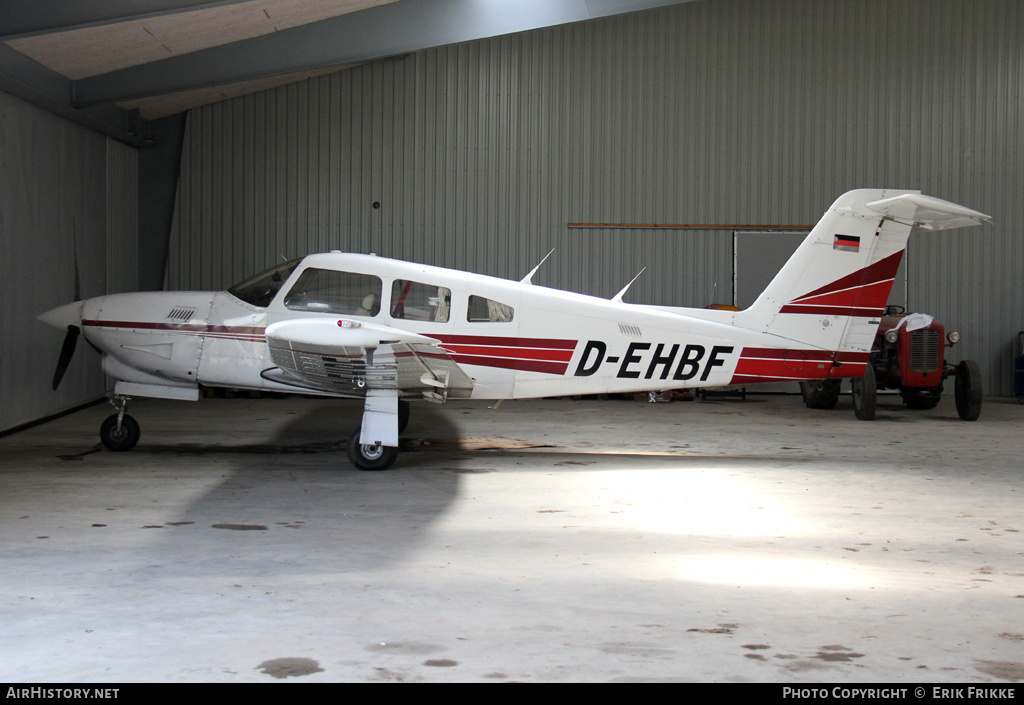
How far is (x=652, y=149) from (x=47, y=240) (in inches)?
377

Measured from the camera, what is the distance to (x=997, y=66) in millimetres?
15703

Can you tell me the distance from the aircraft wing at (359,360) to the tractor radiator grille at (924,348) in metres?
7.27

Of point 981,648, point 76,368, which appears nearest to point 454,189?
point 76,368

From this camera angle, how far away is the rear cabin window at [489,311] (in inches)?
323

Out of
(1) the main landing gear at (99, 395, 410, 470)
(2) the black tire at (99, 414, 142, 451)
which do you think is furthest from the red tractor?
(2) the black tire at (99, 414, 142, 451)

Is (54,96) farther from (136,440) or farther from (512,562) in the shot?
(512,562)

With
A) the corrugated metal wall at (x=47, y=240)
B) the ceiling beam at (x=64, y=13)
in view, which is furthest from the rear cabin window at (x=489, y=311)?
the corrugated metal wall at (x=47, y=240)

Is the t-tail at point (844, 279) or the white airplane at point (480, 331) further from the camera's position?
the t-tail at point (844, 279)

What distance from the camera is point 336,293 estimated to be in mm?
8102

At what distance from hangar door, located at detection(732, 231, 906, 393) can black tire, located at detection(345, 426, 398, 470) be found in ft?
31.0

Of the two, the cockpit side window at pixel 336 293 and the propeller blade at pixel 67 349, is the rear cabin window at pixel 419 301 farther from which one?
the propeller blade at pixel 67 349

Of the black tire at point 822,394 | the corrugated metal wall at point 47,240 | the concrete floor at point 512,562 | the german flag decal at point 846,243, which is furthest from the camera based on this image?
the black tire at point 822,394

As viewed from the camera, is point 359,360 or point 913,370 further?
point 913,370

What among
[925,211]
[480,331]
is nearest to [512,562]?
[480,331]
